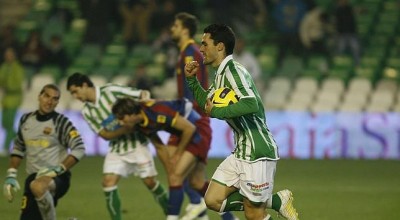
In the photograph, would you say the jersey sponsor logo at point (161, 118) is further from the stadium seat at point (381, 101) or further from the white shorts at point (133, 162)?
the stadium seat at point (381, 101)

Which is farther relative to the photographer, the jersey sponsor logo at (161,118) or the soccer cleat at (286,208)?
the jersey sponsor logo at (161,118)

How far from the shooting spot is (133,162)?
9734 millimetres

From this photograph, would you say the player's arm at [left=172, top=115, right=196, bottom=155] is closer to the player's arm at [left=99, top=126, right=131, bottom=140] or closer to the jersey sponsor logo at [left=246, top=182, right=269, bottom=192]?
the player's arm at [left=99, top=126, right=131, bottom=140]

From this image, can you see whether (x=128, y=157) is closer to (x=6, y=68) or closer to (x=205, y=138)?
(x=205, y=138)

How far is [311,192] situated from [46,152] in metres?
4.69

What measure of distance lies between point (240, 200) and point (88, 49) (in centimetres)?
1280

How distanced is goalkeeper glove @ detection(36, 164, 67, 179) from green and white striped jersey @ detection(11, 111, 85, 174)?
0.66ft

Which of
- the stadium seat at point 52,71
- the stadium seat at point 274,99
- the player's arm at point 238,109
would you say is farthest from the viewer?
the stadium seat at point 52,71

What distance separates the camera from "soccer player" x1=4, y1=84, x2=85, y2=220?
8703 millimetres

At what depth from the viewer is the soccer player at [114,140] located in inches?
372

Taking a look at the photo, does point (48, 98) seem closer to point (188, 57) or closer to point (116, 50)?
point (188, 57)

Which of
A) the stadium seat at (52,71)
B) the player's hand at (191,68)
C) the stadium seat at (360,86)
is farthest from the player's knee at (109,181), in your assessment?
the stadium seat at (360,86)

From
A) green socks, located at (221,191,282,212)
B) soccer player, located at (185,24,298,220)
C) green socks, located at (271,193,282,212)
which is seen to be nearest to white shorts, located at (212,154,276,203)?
soccer player, located at (185,24,298,220)

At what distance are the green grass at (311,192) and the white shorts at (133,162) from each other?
769 mm
